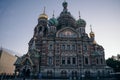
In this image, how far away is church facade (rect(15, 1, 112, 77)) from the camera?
29320mm

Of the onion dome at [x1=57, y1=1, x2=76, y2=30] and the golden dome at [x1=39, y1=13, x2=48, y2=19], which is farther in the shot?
the golden dome at [x1=39, y1=13, x2=48, y2=19]

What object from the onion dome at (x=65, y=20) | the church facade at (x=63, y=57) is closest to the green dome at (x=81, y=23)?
the church facade at (x=63, y=57)

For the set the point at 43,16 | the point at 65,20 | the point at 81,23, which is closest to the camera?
the point at 81,23

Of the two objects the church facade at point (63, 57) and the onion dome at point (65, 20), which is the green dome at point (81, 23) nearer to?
the church facade at point (63, 57)

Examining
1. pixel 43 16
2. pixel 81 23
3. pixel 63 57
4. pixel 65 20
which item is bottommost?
pixel 63 57

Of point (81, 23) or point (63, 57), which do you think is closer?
point (63, 57)

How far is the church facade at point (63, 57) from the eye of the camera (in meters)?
29.3

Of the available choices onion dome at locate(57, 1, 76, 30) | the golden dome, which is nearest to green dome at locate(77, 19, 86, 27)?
onion dome at locate(57, 1, 76, 30)

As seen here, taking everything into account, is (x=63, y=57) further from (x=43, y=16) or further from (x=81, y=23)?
(x=43, y=16)

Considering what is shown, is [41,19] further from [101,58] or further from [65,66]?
[101,58]

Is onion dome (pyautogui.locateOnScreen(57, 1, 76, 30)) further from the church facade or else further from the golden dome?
the golden dome

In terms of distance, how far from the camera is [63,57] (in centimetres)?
3119

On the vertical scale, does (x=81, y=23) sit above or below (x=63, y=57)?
above

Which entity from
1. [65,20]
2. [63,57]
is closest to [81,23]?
[65,20]
